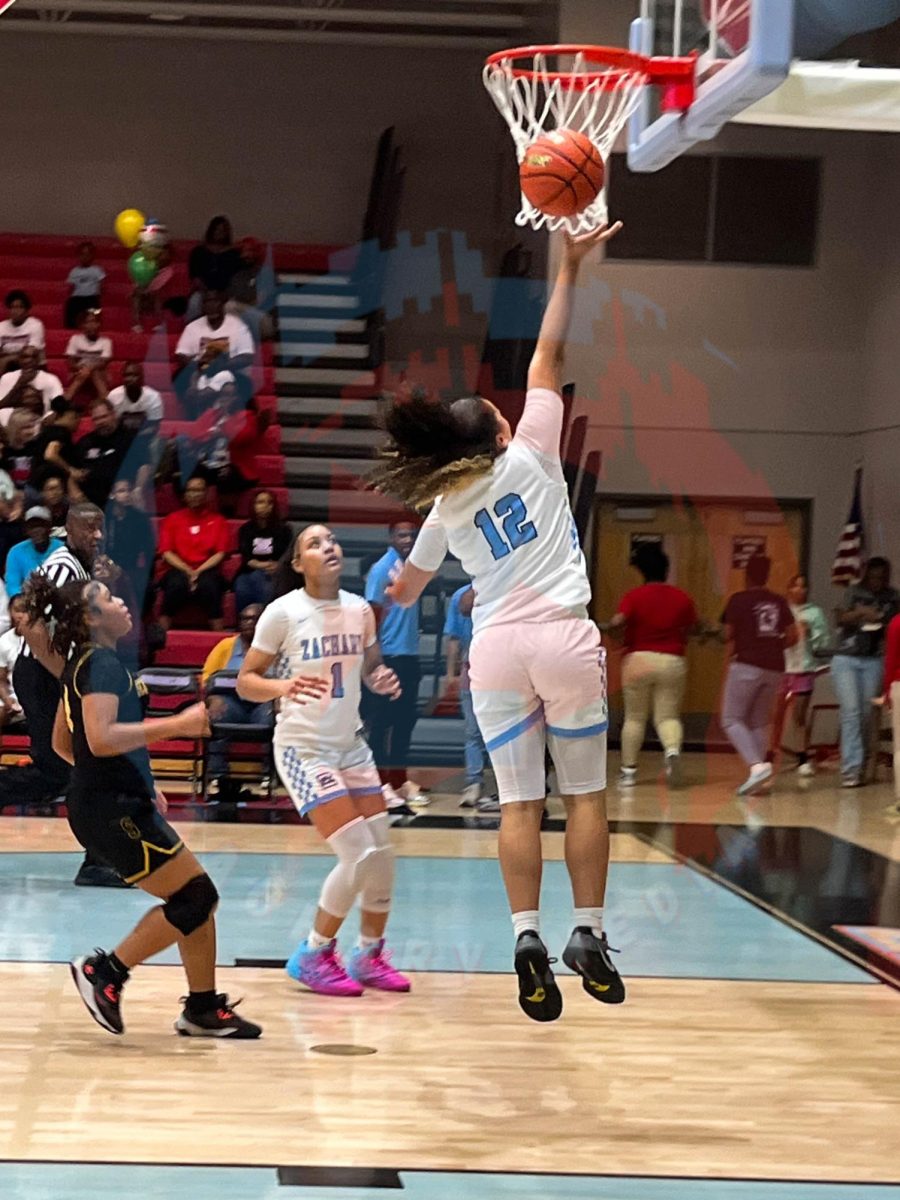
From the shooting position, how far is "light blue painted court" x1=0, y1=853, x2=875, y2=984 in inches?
256

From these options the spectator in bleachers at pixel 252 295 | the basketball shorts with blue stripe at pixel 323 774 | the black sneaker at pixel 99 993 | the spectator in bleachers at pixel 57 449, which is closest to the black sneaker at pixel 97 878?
the basketball shorts with blue stripe at pixel 323 774

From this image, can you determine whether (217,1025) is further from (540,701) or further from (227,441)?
(227,441)

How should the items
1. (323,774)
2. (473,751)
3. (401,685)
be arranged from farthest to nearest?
(473,751), (401,685), (323,774)

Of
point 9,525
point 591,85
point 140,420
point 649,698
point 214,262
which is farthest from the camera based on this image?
point 214,262

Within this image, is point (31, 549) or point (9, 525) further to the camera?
point (9, 525)

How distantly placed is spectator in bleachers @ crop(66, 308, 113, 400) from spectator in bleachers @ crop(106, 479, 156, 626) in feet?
4.70

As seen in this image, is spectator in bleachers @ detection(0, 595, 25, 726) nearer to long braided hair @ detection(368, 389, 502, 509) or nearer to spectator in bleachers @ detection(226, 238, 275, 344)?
spectator in bleachers @ detection(226, 238, 275, 344)

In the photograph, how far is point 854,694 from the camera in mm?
12898

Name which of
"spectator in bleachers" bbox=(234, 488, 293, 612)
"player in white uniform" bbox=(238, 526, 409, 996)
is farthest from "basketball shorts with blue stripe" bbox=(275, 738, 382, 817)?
"spectator in bleachers" bbox=(234, 488, 293, 612)

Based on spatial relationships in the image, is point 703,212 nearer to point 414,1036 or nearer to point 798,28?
point 798,28

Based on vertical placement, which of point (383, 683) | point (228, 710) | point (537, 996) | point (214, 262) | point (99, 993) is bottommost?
point (228, 710)

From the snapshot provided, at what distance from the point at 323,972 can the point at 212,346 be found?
30.9 feet

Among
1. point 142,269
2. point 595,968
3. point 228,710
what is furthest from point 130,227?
point 595,968

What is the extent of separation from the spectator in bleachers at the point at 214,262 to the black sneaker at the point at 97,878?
848 cm
